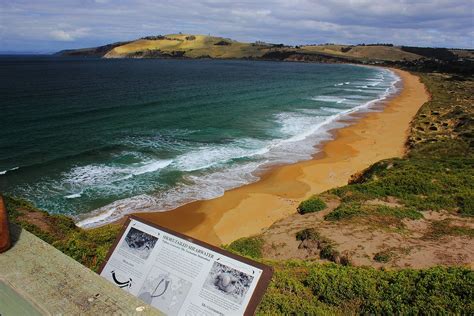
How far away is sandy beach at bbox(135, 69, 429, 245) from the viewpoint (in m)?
17.6

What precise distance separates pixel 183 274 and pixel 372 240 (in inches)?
390

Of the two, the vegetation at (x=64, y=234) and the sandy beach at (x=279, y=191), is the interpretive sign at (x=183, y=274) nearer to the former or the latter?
the vegetation at (x=64, y=234)

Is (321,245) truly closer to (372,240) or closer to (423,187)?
(372,240)

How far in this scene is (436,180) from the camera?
57.6 ft

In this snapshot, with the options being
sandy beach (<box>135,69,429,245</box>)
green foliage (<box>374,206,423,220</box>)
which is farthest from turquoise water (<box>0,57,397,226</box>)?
green foliage (<box>374,206,423,220</box>)

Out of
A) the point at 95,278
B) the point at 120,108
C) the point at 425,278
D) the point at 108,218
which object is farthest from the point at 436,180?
the point at 120,108

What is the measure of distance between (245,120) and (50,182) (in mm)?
23499

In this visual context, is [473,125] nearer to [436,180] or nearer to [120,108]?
[436,180]

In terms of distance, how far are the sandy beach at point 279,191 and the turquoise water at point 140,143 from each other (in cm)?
117

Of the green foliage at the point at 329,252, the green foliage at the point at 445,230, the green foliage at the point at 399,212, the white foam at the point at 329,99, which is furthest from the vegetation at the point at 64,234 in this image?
the white foam at the point at 329,99

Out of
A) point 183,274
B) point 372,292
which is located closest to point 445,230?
point 372,292

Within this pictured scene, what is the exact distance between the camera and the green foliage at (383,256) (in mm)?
10881

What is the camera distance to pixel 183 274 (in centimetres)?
393

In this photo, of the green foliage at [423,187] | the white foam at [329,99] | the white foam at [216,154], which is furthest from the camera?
the white foam at [329,99]
